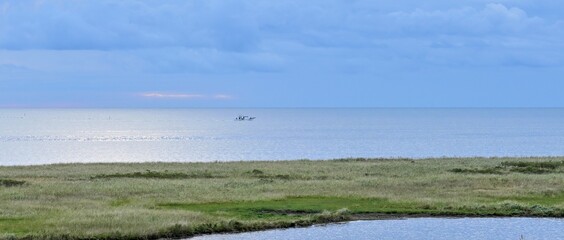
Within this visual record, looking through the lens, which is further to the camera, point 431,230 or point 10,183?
point 10,183

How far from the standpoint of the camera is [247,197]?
163ft

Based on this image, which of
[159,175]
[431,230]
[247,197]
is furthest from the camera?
[159,175]

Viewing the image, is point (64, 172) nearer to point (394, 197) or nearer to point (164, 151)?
point (394, 197)

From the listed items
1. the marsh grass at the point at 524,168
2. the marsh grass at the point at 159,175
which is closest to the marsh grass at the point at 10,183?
the marsh grass at the point at 159,175

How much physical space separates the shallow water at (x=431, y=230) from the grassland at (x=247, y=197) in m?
1.70

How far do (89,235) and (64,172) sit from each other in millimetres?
37750

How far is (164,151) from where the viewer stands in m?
157

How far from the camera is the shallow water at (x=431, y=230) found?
119 feet

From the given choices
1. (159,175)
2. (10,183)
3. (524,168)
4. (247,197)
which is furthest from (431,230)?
(524,168)

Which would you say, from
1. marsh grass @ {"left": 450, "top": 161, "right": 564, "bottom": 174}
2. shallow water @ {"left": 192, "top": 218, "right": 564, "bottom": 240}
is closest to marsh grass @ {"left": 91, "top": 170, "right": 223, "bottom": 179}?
marsh grass @ {"left": 450, "top": 161, "right": 564, "bottom": 174}

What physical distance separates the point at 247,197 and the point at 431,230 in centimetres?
1513

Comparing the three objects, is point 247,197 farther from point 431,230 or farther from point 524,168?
point 524,168

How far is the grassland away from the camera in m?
37.8

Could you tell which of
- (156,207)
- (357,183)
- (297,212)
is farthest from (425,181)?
(156,207)
